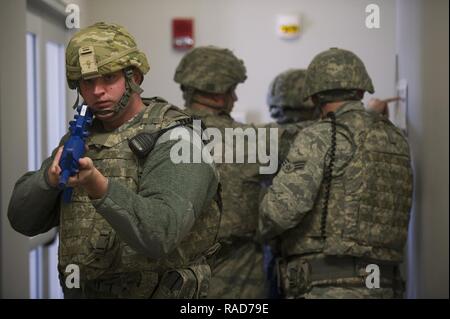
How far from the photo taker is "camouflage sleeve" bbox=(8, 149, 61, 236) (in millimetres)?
1451

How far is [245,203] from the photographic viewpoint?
8.11 feet

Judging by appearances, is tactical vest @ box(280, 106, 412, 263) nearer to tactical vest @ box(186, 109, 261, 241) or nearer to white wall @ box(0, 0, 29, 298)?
tactical vest @ box(186, 109, 261, 241)

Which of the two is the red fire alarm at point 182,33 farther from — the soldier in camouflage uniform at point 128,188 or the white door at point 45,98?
the soldier in camouflage uniform at point 128,188

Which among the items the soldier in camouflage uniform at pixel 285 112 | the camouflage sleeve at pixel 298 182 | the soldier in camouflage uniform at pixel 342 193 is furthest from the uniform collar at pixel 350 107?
the soldier in camouflage uniform at pixel 285 112

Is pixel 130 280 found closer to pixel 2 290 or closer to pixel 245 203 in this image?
pixel 2 290

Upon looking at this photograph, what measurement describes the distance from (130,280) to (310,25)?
1.07 metres

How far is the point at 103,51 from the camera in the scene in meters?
1.45

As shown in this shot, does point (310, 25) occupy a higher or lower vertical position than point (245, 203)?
higher

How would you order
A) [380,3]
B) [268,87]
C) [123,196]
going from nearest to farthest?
1. [123,196]
2. [380,3]
3. [268,87]

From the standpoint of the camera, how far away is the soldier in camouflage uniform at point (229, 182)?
229 cm

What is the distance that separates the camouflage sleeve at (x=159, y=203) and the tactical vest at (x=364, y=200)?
0.86 meters

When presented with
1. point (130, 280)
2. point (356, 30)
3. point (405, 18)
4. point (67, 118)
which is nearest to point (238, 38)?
point (356, 30)

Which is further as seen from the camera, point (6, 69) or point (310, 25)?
point (310, 25)
